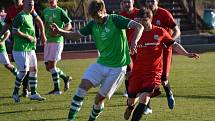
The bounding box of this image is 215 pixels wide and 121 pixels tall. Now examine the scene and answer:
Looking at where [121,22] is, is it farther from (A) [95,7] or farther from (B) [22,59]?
(B) [22,59]

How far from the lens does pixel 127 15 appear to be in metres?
12.3

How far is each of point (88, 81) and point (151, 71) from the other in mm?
1004

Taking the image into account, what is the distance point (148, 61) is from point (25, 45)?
3.98 meters

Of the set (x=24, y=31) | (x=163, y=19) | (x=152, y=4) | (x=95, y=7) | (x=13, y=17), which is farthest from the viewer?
(x=13, y=17)

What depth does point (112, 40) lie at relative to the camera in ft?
30.2

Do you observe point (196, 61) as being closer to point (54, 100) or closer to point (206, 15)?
point (54, 100)

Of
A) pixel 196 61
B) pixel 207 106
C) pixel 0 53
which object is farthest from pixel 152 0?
pixel 196 61

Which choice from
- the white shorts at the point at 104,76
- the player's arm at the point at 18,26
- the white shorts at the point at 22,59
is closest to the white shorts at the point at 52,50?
the white shorts at the point at 22,59

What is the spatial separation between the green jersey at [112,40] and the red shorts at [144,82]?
14.2 inches

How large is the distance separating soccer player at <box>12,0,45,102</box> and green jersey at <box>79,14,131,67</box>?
3.48 metres

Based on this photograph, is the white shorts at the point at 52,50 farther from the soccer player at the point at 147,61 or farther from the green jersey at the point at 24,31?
the soccer player at the point at 147,61

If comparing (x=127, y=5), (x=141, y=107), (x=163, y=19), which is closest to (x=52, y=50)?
(x=127, y=5)

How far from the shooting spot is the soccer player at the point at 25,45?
490 inches

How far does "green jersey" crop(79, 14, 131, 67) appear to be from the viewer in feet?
30.1
